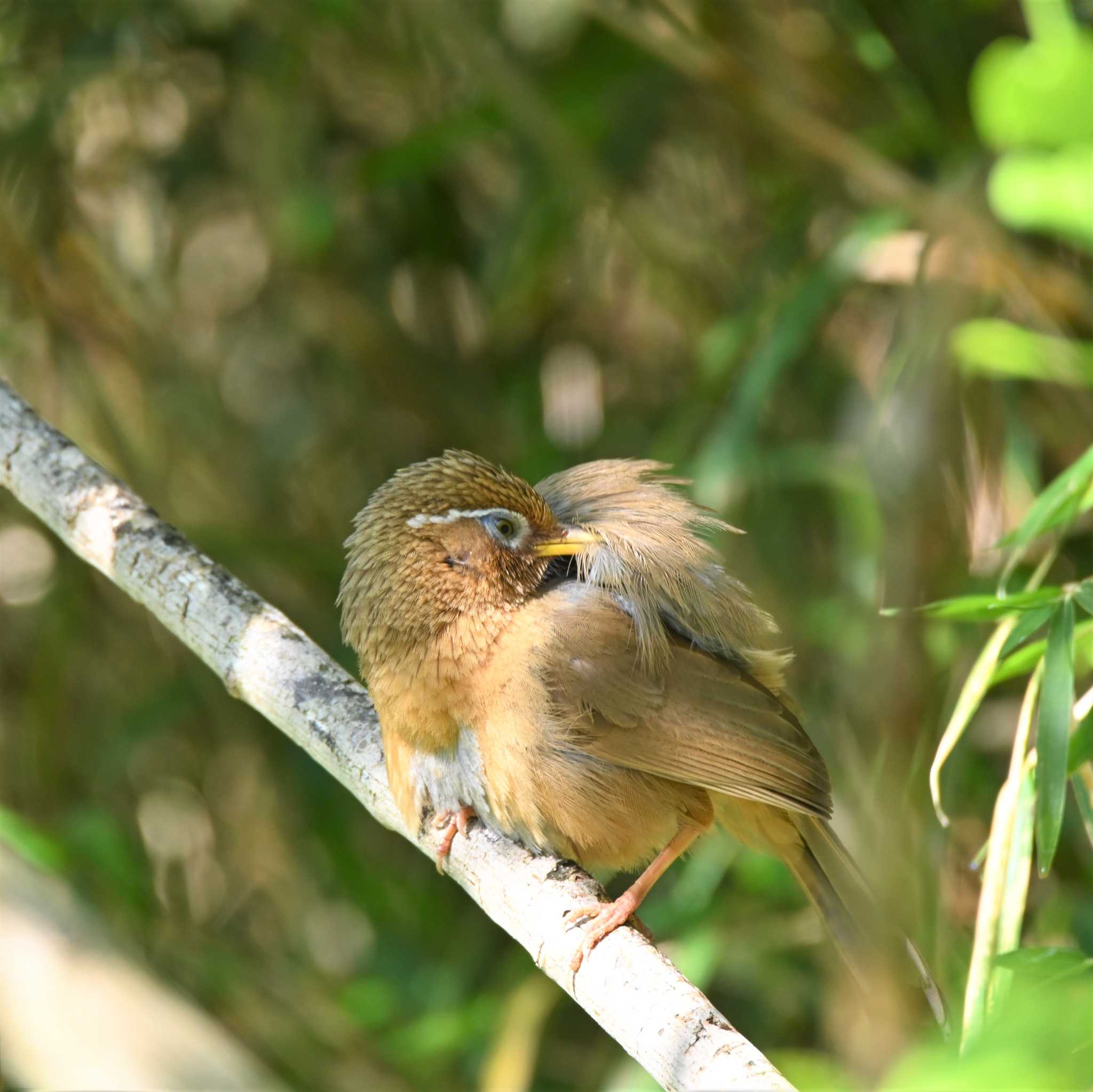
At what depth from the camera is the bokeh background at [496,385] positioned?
400 cm

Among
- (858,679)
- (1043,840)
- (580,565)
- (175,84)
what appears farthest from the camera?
(175,84)

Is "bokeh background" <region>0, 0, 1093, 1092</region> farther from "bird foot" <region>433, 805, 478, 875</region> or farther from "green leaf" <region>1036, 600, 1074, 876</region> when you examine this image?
"green leaf" <region>1036, 600, 1074, 876</region>

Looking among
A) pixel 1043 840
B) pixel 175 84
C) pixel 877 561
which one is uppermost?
pixel 175 84

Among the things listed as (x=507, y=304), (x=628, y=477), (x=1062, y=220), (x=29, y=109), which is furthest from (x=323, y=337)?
(x=1062, y=220)

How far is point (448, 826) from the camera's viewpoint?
300 centimetres

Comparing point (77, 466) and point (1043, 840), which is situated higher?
point (77, 466)

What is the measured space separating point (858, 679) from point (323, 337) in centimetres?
280

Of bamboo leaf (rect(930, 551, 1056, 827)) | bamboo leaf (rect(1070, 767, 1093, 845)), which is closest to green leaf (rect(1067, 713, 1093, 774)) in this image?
bamboo leaf (rect(1070, 767, 1093, 845))

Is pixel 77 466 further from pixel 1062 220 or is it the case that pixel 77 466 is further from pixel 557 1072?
pixel 557 1072

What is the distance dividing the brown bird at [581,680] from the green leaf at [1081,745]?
2.50ft

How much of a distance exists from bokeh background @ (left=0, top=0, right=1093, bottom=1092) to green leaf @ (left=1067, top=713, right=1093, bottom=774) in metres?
0.92

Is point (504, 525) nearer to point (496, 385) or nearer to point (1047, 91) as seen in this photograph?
point (1047, 91)

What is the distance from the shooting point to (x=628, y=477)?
3527 millimetres

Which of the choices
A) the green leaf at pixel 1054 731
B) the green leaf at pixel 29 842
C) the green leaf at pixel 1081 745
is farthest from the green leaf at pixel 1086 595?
the green leaf at pixel 29 842
